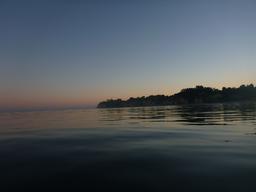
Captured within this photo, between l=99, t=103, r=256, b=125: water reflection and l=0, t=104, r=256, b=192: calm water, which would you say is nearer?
l=0, t=104, r=256, b=192: calm water

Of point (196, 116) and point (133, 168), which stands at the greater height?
point (196, 116)

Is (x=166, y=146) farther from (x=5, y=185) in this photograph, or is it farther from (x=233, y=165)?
(x=5, y=185)

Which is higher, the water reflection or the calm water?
the water reflection

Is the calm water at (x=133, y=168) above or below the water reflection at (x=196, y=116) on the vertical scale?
below

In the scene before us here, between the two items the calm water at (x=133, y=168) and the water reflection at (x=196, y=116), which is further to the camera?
the water reflection at (x=196, y=116)

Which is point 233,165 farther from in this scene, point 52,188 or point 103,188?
point 52,188

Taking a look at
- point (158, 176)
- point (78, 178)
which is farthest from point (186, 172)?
point (78, 178)

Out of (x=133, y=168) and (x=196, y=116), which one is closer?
(x=133, y=168)

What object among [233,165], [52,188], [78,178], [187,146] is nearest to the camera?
[52,188]

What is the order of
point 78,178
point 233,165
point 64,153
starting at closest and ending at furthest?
point 78,178, point 233,165, point 64,153

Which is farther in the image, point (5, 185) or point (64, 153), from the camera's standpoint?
point (64, 153)

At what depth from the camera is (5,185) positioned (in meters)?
8.62

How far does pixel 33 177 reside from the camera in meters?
9.45

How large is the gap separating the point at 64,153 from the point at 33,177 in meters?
4.53
